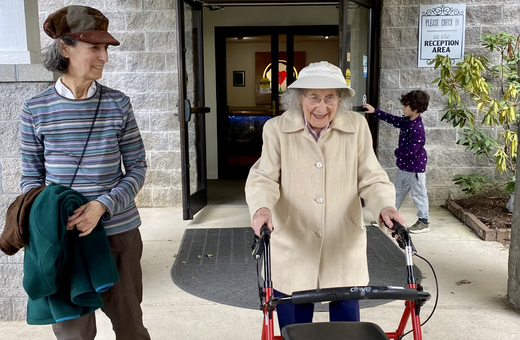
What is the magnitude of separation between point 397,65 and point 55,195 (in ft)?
16.4

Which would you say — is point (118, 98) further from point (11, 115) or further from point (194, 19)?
point (194, 19)

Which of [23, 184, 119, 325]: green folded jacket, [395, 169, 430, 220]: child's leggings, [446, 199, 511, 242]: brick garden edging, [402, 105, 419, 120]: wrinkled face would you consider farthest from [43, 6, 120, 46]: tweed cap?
[446, 199, 511, 242]: brick garden edging

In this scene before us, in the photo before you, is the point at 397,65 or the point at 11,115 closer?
the point at 11,115

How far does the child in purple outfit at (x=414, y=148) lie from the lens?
523 centimetres

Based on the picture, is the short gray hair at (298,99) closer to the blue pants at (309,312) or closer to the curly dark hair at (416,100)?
the blue pants at (309,312)

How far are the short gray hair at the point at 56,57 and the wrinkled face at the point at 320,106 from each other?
98 cm

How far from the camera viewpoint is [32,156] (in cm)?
217

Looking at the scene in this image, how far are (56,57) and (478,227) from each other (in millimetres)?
4492

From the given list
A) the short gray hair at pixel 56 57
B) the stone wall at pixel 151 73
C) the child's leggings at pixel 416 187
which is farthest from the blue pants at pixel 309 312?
the stone wall at pixel 151 73

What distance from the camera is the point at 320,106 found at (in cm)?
223

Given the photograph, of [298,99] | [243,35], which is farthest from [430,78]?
[298,99]

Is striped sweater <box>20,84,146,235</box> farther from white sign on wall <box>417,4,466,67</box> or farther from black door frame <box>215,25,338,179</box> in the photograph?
black door frame <box>215,25,338,179</box>

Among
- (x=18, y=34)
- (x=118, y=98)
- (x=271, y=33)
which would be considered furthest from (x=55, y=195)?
(x=271, y=33)

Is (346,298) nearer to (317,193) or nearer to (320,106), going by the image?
(317,193)
